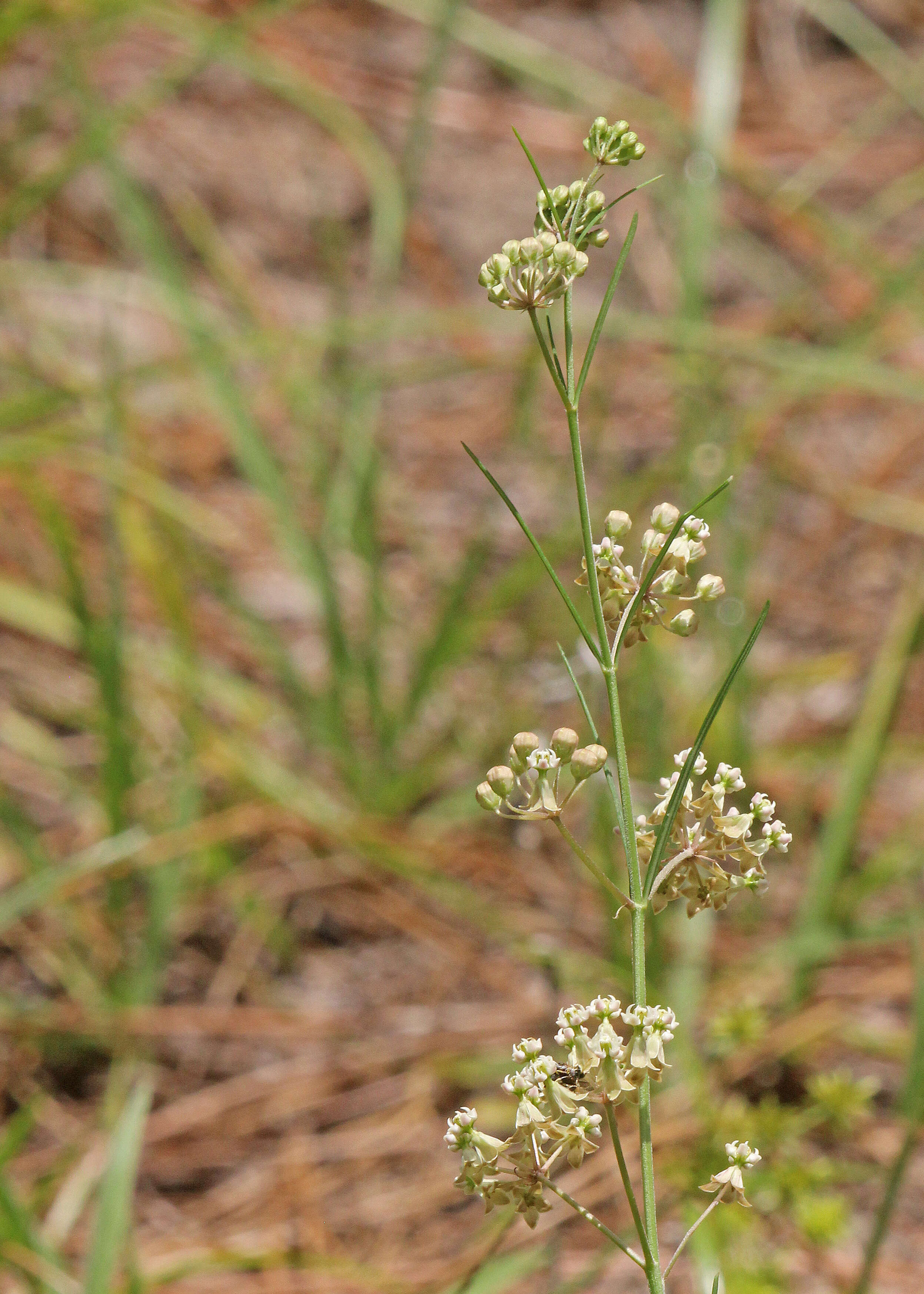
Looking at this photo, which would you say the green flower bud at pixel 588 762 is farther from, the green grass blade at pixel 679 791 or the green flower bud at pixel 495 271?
the green flower bud at pixel 495 271

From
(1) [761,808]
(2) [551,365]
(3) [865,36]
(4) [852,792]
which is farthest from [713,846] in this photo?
(3) [865,36]

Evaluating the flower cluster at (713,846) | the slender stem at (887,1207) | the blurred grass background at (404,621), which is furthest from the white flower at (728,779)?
the slender stem at (887,1207)

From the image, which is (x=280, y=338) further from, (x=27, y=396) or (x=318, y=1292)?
(x=318, y=1292)

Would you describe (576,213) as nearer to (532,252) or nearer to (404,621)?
(532,252)

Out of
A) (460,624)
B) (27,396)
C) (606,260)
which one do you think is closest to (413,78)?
(606,260)

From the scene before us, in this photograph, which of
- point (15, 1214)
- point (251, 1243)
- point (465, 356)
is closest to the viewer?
point (15, 1214)

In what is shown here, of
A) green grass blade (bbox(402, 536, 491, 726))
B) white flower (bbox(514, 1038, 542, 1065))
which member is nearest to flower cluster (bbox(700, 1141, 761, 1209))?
white flower (bbox(514, 1038, 542, 1065))
